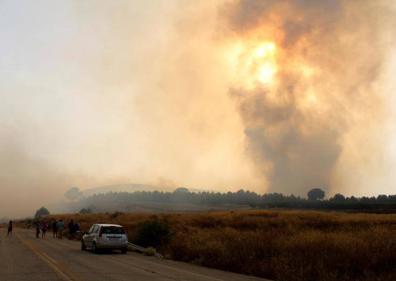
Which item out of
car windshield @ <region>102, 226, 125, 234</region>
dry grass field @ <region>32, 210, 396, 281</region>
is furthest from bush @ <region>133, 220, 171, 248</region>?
dry grass field @ <region>32, 210, 396, 281</region>

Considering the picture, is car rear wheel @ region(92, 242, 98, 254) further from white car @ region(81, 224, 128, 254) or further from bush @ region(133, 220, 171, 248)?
bush @ region(133, 220, 171, 248)

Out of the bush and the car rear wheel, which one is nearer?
the car rear wheel

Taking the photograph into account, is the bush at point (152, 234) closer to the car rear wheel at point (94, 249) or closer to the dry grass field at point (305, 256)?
the car rear wheel at point (94, 249)

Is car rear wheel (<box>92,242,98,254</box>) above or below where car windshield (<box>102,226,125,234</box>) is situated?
below

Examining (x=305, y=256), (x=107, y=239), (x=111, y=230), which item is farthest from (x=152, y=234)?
(x=305, y=256)

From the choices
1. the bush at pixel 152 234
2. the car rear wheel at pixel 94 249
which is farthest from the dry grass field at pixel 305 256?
the bush at pixel 152 234

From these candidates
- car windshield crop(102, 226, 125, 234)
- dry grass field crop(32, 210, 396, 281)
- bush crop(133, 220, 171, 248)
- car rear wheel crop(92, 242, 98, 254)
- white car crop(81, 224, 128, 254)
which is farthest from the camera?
bush crop(133, 220, 171, 248)

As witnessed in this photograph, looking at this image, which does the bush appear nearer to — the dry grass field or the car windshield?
the car windshield

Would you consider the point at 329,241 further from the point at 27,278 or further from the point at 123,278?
the point at 27,278

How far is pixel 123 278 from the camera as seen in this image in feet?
46.4

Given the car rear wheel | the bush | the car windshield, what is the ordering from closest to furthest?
1. the car rear wheel
2. the car windshield
3. the bush

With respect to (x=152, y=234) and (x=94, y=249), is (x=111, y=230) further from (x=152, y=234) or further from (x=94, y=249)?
(x=152, y=234)

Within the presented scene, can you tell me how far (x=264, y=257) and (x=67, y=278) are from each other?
880 cm

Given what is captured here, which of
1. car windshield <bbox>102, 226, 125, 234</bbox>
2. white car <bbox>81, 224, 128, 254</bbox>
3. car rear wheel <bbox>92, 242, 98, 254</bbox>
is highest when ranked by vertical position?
car windshield <bbox>102, 226, 125, 234</bbox>
